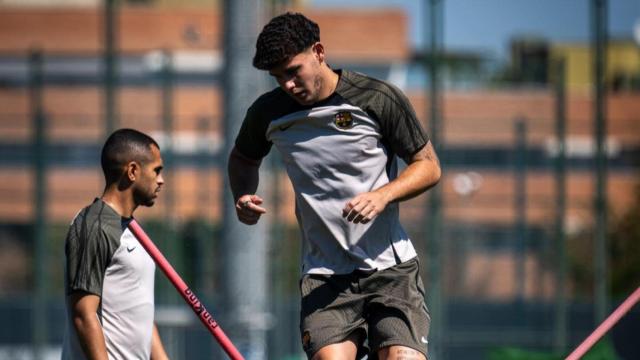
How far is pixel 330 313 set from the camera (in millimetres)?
5348

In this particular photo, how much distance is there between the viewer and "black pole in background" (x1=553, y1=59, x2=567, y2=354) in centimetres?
1354

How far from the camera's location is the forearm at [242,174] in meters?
5.65

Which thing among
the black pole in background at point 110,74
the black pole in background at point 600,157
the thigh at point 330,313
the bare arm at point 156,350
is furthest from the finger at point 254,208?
the black pole in background at point 110,74

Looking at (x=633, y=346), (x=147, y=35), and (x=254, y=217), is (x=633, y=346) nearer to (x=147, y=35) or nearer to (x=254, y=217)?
(x=254, y=217)

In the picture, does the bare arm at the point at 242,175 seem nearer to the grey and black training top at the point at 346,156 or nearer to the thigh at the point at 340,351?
the grey and black training top at the point at 346,156

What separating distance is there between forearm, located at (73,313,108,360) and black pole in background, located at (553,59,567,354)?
28.2 ft

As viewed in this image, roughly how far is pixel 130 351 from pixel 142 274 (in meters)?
0.31

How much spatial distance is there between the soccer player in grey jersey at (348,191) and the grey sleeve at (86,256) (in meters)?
0.58

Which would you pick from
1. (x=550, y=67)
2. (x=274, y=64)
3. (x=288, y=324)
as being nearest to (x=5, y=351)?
(x=288, y=324)

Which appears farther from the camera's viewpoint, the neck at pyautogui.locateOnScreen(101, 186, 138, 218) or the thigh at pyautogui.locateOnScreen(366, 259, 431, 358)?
the neck at pyautogui.locateOnScreen(101, 186, 138, 218)

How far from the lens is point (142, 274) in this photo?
5723 millimetres

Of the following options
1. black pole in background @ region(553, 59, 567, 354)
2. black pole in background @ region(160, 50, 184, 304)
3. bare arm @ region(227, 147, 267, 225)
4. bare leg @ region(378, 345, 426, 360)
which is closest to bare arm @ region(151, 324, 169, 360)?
bare arm @ region(227, 147, 267, 225)

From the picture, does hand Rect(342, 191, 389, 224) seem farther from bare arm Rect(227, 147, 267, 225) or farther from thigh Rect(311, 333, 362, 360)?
bare arm Rect(227, 147, 267, 225)

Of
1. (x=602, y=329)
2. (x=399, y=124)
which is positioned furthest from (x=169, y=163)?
(x=399, y=124)
